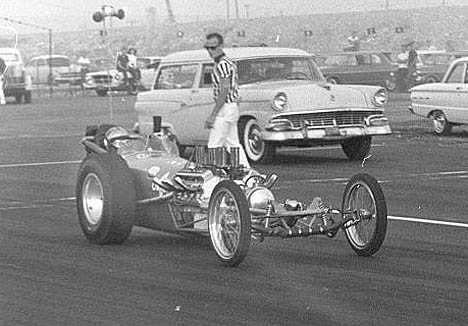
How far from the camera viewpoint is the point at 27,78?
143ft

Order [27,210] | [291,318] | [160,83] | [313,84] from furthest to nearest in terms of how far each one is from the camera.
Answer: [160,83] < [313,84] < [27,210] < [291,318]

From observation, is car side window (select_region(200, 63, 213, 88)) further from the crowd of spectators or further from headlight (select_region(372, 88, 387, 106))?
the crowd of spectators

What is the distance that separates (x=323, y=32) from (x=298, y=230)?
2134 inches

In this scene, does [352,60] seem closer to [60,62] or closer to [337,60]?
[337,60]

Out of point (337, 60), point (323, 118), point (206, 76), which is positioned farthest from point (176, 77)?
point (337, 60)

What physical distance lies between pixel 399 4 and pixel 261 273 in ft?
156

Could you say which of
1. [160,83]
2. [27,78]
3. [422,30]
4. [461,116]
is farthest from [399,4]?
[160,83]

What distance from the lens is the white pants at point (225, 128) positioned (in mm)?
14547

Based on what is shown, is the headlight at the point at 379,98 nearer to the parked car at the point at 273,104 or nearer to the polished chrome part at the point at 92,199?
the parked car at the point at 273,104

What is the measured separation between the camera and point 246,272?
9.26 m

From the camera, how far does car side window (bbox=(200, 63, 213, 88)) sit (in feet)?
62.3

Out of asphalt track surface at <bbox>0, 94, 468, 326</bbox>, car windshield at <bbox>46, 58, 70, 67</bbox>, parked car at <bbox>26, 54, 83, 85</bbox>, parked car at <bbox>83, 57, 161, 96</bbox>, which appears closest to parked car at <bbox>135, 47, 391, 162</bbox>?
asphalt track surface at <bbox>0, 94, 468, 326</bbox>

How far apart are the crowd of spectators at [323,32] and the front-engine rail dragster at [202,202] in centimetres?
4623

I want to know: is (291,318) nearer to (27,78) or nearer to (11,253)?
(11,253)
